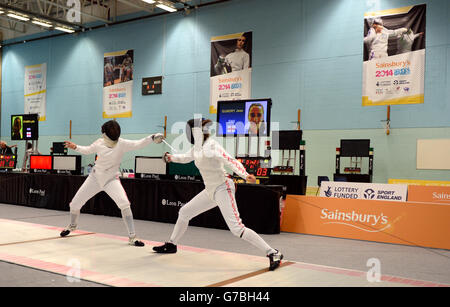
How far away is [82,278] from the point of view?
10.2 ft

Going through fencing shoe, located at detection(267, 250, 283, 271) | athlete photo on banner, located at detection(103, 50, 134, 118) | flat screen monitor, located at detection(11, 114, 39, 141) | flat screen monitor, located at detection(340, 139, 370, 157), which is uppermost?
athlete photo on banner, located at detection(103, 50, 134, 118)

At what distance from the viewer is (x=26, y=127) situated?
8.77 metres

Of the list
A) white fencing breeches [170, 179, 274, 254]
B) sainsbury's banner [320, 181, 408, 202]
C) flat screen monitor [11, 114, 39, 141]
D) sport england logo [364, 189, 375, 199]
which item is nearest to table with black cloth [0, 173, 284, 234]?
flat screen monitor [11, 114, 39, 141]

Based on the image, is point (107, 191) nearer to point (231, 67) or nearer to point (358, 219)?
point (358, 219)

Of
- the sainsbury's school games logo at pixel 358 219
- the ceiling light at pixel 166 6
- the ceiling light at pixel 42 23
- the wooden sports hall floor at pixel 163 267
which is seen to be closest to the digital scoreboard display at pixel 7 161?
the wooden sports hall floor at pixel 163 267

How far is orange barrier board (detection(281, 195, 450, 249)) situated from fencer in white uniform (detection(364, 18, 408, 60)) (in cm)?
446

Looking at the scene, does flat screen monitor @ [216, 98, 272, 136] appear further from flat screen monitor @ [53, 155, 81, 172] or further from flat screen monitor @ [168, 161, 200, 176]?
flat screen monitor @ [53, 155, 81, 172]

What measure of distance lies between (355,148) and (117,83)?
7518 mm

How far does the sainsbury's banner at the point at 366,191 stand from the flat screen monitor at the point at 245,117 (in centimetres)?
129

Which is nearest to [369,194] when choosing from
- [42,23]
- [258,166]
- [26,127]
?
[258,166]

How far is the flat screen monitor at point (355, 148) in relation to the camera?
27.3ft

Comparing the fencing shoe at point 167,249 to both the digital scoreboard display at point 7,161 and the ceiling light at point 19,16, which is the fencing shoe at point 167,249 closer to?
the digital scoreboard display at point 7,161

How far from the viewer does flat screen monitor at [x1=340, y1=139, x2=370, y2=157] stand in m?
8.31

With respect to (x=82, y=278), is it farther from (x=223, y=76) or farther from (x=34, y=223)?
(x=223, y=76)
